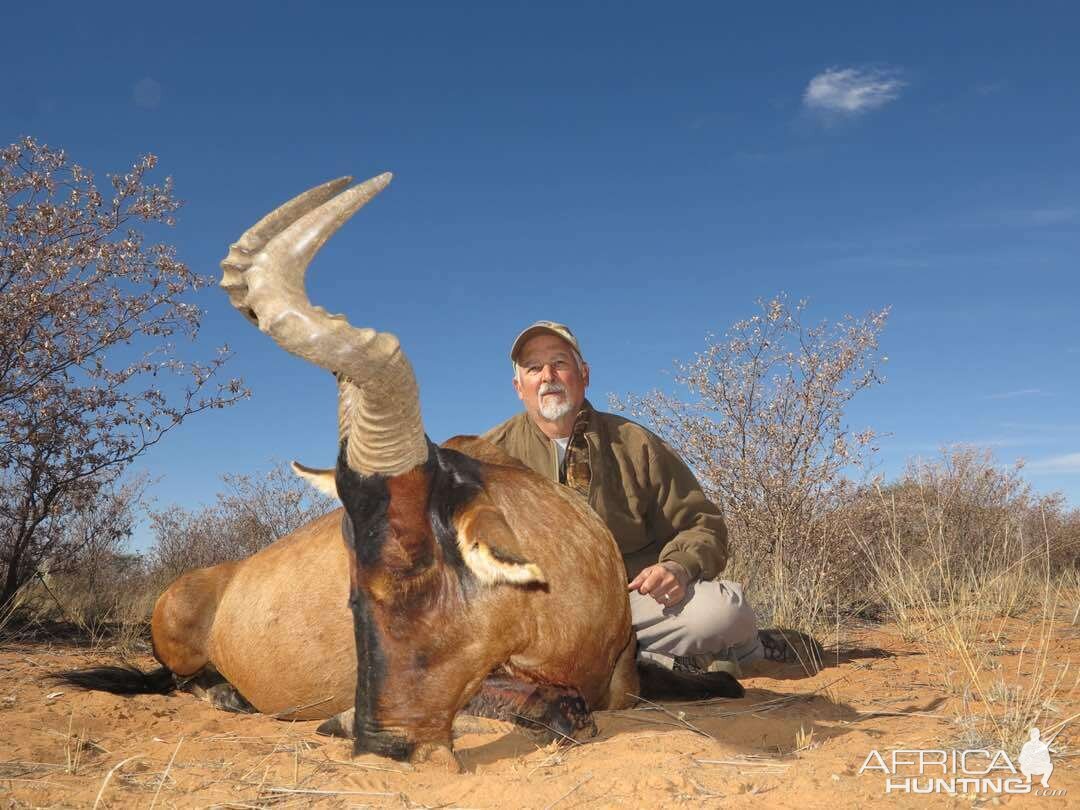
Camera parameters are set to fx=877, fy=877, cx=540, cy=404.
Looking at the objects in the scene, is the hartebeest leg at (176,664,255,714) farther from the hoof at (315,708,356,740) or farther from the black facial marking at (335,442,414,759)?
the black facial marking at (335,442,414,759)

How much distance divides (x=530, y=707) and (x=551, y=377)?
2411 mm

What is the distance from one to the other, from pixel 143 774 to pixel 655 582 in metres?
2.34

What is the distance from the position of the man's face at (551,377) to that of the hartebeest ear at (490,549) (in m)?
2.27

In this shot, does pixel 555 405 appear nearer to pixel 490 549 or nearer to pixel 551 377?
pixel 551 377

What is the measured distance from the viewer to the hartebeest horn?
2.56 m

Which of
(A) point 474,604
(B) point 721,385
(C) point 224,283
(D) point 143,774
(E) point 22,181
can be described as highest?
(E) point 22,181

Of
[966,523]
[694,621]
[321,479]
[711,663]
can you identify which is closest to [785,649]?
[711,663]

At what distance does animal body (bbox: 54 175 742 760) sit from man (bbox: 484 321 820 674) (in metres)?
1.26

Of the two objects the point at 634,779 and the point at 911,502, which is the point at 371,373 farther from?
the point at 911,502

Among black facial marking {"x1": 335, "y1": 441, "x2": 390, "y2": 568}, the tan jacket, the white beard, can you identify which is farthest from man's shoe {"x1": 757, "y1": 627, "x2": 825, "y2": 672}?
black facial marking {"x1": 335, "y1": 441, "x2": 390, "y2": 568}

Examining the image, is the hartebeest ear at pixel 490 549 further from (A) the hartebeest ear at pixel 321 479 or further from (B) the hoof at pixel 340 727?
(B) the hoof at pixel 340 727

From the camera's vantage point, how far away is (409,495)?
2855mm

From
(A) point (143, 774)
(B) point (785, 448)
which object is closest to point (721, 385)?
(B) point (785, 448)

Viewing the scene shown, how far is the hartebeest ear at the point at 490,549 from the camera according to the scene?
103 inches
